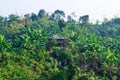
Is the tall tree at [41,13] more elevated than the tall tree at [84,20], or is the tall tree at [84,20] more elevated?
the tall tree at [41,13]

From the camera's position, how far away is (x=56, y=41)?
35281 millimetres

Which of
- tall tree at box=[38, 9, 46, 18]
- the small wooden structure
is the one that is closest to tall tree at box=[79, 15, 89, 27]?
tall tree at box=[38, 9, 46, 18]

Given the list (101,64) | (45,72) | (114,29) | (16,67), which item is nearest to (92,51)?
(101,64)

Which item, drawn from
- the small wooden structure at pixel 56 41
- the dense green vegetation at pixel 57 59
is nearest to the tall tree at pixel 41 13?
the small wooden structure at pixel 56 41

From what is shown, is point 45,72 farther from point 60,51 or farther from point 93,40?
point 93,40

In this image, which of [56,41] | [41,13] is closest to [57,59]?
[56,41]

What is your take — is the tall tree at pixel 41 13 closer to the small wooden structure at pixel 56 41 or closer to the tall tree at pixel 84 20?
the tall tree at pixel 84 20

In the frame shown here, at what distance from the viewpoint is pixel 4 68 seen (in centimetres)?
2717

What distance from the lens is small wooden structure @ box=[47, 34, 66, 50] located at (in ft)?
113

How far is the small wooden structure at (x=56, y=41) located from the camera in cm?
3444

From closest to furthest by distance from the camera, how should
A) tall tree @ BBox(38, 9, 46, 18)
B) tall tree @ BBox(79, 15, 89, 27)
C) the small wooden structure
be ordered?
the small wooden structure
tall tree @ BBox(79, 15, 89, 27)
tall tree @ BBox(38, 9, 46, 18)

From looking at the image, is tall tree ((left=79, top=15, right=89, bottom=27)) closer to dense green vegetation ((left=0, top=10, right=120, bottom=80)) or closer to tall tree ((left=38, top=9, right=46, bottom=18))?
tall tree ((left=38, top=9, right=46, bottom=18))

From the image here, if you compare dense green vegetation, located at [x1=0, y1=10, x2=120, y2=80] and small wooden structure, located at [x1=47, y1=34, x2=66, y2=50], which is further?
small wooden structure, located at [x1=47, y1=34, x2=66, y2=50]

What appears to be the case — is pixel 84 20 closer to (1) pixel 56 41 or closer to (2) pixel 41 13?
(2) pixel 41 13
